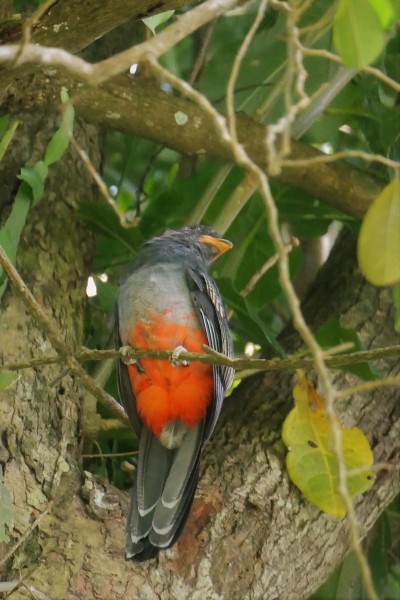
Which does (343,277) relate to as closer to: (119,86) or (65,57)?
(119,86)

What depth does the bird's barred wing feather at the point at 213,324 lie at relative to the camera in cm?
344

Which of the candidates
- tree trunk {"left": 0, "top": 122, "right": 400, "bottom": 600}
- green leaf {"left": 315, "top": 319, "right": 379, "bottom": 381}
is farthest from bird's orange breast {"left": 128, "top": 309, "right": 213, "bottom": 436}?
green leaf {"left": 315, "top": 319, "right": 379, "bottom": 381}

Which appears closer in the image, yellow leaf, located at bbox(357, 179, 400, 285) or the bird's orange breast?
yellow leaf, located at bbox(357, 179, 400, 285)

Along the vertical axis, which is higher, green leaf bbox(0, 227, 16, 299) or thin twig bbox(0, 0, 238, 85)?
thin twig bbox(0, 0, 238, 85)

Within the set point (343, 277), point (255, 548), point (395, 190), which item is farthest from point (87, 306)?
point (395, 190)

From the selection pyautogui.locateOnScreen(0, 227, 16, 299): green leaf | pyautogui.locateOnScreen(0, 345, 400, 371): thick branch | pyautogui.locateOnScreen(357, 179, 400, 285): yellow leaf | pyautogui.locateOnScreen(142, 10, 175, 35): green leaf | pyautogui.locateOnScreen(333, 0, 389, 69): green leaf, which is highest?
pyautogui.locateOnScreen(333, 0, 389, 69): green leaf

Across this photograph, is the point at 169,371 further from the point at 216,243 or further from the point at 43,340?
the point at 216,243

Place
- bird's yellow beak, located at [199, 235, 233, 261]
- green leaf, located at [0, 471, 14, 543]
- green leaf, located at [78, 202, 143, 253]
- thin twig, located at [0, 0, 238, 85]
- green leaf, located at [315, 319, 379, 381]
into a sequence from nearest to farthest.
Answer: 1. thin twig, located at [0, 0, 238, 85]
2. green leaf, located at [0, 471, 14, 543]
3. green leaf, located at [315, 319, 379, 381]
4. green leaf, located at [78, 202, 143, 253]
5. bird's yellow beak, located at [199, 235, 233, 261]

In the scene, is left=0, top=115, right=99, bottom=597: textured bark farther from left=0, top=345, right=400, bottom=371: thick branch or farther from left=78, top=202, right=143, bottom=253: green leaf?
left=0, top=345, right=400, bottom=371: thick branch

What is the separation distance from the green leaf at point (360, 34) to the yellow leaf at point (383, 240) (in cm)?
35

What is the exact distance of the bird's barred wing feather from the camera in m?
3.44

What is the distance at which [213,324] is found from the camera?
3.58 m

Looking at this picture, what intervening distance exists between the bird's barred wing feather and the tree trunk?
19 cm

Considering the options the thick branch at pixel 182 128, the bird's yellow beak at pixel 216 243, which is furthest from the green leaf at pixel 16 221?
the bird's yellow beak at pixel 216 243
